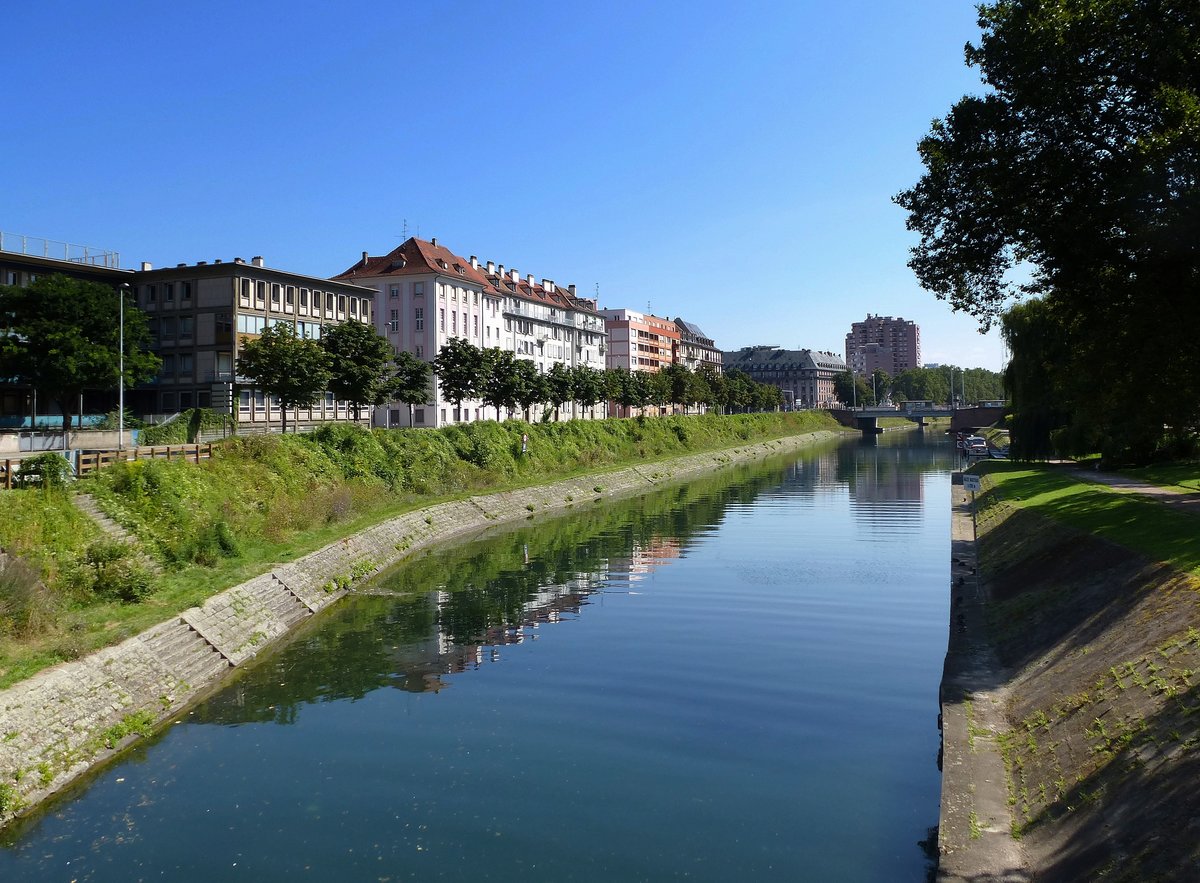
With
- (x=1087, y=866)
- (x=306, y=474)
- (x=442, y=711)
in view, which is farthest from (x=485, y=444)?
(x=1087, y=866)

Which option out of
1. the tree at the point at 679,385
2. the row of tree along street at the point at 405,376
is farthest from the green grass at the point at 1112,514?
the tree at the point at 679,385

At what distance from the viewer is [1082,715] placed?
15.4 metres

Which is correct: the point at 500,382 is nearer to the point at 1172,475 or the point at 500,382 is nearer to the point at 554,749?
the point at 1172,475

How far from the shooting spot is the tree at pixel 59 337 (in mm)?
57844

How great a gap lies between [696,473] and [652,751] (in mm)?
77843

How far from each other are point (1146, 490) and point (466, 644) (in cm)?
2859

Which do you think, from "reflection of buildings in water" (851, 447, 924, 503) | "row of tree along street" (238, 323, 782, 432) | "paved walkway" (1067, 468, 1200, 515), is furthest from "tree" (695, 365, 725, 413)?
"paved walkway" (1067, 468, 1200, 515)

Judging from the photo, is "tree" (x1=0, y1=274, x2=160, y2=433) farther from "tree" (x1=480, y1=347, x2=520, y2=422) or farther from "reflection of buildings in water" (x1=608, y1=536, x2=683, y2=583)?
"reflection of buildings in water" (x1=608, y1=536, x2=683, y2=583)

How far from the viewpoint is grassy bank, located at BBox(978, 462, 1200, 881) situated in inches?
448

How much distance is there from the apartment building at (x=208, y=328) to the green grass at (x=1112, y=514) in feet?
172

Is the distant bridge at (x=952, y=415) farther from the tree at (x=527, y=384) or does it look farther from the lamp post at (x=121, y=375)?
the lamp post at (x=121, y=375)

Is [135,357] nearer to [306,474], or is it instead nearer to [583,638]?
[306,474]

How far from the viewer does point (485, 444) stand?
215 ft

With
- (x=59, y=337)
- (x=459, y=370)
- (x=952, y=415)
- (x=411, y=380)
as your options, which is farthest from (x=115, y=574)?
(x=952, y=415)
